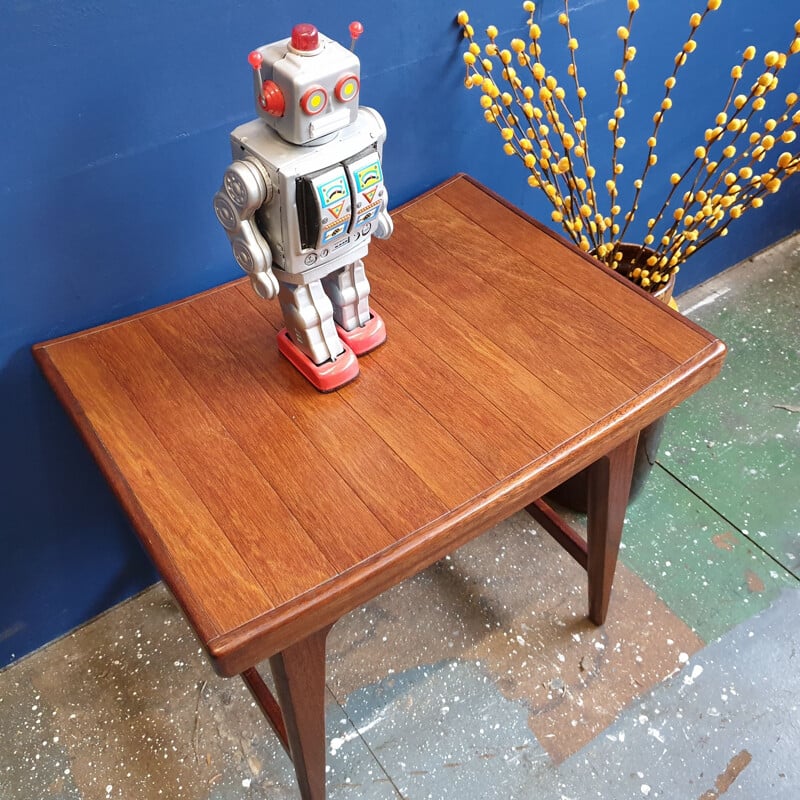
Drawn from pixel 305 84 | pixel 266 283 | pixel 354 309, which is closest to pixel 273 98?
pixel 305 84

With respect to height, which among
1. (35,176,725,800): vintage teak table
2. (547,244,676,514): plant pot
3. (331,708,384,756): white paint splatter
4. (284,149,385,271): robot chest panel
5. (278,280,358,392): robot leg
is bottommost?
(331,708,384,756): white paint splatter

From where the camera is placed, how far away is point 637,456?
151 cm

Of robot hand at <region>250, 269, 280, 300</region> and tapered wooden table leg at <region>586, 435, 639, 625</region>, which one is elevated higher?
robot hand at <region>250, 269, 280, 300</region>

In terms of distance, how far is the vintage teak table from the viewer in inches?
34.2

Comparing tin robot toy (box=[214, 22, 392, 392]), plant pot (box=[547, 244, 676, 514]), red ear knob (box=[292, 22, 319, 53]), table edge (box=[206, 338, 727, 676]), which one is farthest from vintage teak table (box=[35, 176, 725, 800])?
red ear knob (box=[292, 22, 319, 53])

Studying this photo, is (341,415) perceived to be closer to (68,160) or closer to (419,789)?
(68,160)

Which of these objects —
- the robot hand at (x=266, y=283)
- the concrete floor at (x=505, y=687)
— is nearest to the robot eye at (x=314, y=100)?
the robot hand at (x=266, y=283)

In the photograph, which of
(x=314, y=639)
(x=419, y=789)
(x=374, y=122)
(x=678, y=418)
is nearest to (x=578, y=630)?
(x=419, y=789)

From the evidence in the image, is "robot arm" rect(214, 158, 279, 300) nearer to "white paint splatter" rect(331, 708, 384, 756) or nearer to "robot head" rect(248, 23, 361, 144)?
"robot head" rect(248, 23, 361, 144)

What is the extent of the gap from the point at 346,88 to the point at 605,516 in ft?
2.37

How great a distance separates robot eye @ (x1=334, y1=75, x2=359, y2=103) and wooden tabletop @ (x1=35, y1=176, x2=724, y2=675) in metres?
0.34

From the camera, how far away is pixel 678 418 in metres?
1.80

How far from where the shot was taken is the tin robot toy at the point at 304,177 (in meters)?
0.82

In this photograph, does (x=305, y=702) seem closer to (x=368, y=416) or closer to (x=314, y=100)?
(x=368, y=416)
